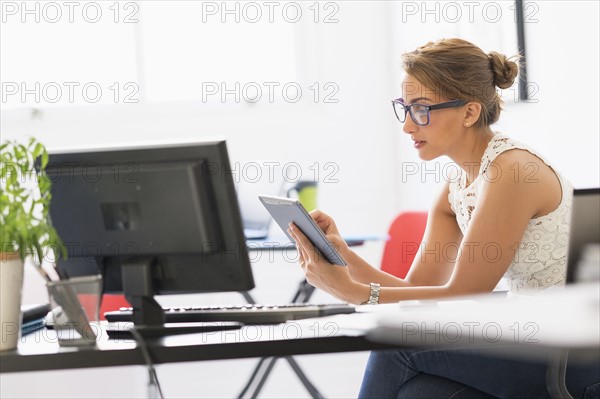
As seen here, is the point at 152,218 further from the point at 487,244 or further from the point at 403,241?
the point at 403,241

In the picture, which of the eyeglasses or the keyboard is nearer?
the keyboard

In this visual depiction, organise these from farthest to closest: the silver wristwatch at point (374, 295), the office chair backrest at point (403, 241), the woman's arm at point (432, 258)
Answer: the office chair backrest at point (403, 241) → the woman's arm at point (432, 258) → the silver wristwatch at point (374, 295)

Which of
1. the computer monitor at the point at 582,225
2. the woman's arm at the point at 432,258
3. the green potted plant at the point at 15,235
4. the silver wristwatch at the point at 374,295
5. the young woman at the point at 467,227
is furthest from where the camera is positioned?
the woman's arm at the point at 432,258

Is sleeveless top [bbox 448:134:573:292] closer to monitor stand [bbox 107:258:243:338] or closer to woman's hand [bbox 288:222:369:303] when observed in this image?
woman's hand [bbox 288:222:369:303]

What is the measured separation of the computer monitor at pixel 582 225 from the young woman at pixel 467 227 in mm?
508

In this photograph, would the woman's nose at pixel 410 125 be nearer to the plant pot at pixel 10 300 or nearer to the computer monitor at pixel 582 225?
the computer monitor at pixel 582 225

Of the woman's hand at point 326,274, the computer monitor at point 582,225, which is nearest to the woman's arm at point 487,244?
the woman's hand at point 326,274

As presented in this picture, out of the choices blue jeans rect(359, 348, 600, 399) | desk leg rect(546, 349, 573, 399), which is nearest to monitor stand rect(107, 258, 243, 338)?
blue jeans rect(359, 348, 600, 399)

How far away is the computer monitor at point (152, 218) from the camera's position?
5.20 feet

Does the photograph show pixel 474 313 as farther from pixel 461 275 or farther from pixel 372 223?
pixel 372 223

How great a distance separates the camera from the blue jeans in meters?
1.82

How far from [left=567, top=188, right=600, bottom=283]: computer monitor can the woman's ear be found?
903 millimetres

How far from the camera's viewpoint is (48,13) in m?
5.13

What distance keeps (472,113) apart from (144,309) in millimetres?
1138
